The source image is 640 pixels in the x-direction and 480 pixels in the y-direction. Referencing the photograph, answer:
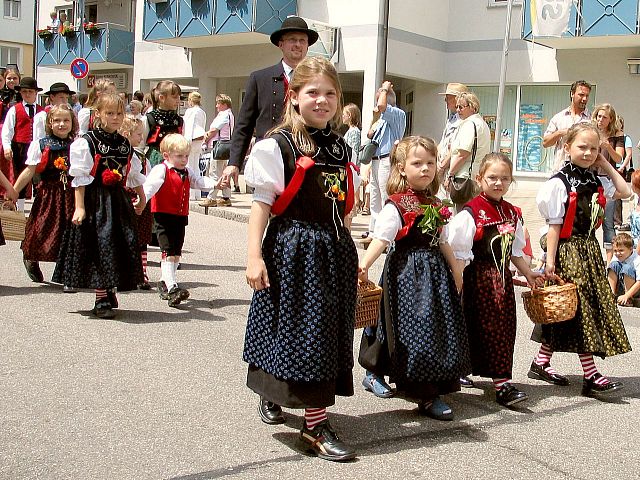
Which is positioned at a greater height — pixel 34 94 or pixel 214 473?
pixel 34 94

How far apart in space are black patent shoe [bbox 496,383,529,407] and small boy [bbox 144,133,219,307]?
333 cm

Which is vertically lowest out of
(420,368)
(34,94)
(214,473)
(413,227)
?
(214,473)

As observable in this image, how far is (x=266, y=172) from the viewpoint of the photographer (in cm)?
418

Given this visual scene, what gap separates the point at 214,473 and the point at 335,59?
1955cm

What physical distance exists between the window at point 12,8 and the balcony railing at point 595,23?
36.0m

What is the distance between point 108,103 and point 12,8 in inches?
1814

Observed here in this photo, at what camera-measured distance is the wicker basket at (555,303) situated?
527cm

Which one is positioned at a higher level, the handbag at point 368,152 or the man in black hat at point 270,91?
the man in black hat at point 270,91

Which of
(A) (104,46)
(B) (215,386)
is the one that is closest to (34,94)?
(B) (215,386)

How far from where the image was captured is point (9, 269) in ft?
29.7

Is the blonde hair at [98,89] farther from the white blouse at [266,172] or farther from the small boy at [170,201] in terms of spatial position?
the white blouse at [266,172]

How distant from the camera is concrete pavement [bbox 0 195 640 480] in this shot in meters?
4.03

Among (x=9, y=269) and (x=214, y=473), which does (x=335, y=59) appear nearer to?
(x=9, y=269)

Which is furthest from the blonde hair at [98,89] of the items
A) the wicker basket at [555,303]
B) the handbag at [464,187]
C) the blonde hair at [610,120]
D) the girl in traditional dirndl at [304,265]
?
the blonde hair at [610,120]
